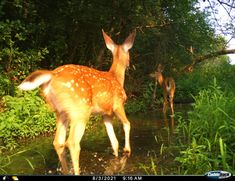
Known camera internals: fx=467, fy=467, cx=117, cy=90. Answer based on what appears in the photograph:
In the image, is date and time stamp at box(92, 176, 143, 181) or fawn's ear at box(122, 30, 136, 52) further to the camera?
fawn's ear at box(122, 30, 136, 52)

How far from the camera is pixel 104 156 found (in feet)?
18.0

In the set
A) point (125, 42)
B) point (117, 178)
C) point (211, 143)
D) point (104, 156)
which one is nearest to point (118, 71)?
point (125, 42)

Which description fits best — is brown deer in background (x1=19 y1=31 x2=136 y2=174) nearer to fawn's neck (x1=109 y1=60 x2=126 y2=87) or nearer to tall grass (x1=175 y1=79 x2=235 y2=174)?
fawn's neck (x1=109 y1=60 x2=126 y2=87)

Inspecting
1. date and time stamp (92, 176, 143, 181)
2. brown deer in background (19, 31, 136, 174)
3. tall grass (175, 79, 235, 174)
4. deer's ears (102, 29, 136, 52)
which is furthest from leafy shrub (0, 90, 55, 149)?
date and time stamp (92, 176, 143, 181)

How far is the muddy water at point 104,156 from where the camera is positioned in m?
4.59

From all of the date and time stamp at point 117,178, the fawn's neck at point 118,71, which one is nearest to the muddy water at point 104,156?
the fawn's neck at point 118,71

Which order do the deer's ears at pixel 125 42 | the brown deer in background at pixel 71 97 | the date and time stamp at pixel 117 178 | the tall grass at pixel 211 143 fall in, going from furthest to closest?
the deer's ears at pixel 125 42, the brown deer in background at pixel 71 97, the tall grass at pixel 211 143, the date and time stamp at pixel 117 178

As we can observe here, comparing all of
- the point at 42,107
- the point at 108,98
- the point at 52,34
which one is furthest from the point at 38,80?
the point at 52,34

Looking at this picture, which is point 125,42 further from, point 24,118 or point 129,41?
point 24,118

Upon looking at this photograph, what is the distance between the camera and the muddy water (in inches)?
181

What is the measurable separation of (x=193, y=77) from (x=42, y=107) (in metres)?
4.58

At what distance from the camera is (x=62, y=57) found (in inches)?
330

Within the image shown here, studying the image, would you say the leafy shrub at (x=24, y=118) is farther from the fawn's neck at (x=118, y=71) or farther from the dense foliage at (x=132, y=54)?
the fawn's neck at (x=118, y=71)

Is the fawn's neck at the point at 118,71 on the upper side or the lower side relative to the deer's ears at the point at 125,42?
lower
